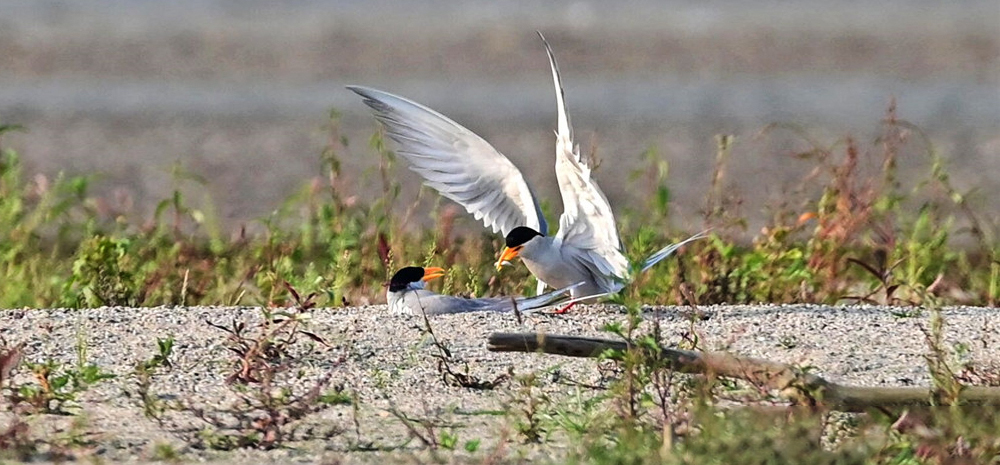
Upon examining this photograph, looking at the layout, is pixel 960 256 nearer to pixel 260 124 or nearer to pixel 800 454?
pixel 800 454

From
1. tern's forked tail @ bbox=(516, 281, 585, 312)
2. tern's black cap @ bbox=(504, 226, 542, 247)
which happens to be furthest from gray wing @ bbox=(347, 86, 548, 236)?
tern's forked tail @ bbox=(516, 281, 585, 312)

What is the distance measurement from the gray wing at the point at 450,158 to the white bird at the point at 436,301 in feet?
A: 1.45

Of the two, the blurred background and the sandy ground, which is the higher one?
the blurred background

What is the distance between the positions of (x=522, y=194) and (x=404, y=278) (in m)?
0.58

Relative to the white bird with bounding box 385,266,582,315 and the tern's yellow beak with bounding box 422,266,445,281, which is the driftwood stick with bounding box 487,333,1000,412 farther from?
the tern's yellow beak with bounding box 422,266,445,281

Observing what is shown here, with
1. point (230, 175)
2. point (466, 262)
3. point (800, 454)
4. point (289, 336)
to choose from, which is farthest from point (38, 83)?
point (800, 454)

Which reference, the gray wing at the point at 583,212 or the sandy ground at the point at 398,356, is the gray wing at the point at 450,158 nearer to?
the gray wing at the point at 583,212

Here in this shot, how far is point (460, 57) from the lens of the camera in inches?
785

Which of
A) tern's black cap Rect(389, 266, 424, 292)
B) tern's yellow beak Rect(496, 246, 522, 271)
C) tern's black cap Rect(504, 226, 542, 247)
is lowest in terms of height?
tern's black cap Rect(389, 266, 424, 292)

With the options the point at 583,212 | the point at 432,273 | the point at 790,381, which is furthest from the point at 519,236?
the point at 790,381

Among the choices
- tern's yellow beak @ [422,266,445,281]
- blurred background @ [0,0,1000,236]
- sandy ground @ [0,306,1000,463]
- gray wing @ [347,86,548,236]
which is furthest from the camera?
blurred background @ [0,0,1000,236]

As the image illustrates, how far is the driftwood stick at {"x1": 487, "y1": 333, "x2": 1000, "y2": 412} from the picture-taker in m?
4.15

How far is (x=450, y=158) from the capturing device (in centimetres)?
620

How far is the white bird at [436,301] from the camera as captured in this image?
5441 mm
